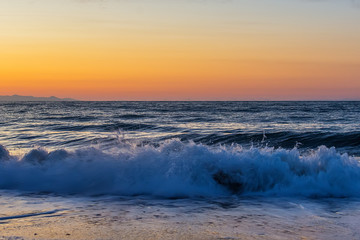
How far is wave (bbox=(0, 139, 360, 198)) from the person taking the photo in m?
7.59

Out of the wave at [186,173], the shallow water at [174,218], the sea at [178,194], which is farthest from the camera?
the wave at [186,173]

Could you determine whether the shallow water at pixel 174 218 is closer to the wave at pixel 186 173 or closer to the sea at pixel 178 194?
the sea at pixel 178 194

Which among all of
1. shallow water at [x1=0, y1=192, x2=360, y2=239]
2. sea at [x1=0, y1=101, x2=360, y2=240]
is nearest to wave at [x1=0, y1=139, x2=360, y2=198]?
sea at [x1=0, y1=101, x2=360, y2=240]

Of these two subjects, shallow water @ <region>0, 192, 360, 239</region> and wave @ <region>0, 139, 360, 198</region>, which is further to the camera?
wave @ <region>0, 139, 360, 198</region>

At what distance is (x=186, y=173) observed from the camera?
812 centimetres

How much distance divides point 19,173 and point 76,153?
4.47 feet

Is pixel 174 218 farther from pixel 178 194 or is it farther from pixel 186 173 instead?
pixel 186 173

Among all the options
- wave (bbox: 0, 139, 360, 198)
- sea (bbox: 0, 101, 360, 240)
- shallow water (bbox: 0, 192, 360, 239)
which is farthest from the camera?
wave (bbox: 0, 139, 360, 198)

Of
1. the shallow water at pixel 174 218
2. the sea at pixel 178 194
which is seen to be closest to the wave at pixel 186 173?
the sea at pixel 178 194

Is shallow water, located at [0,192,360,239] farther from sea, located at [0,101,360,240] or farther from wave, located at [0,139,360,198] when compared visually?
wave, located at [0,139,360,198]

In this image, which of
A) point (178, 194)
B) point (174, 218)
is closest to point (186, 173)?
point (178, 194)

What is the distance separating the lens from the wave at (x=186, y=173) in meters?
7.59

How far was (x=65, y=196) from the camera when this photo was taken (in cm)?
704

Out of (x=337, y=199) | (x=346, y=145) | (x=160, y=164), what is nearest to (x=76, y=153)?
(x=160, y=164)
